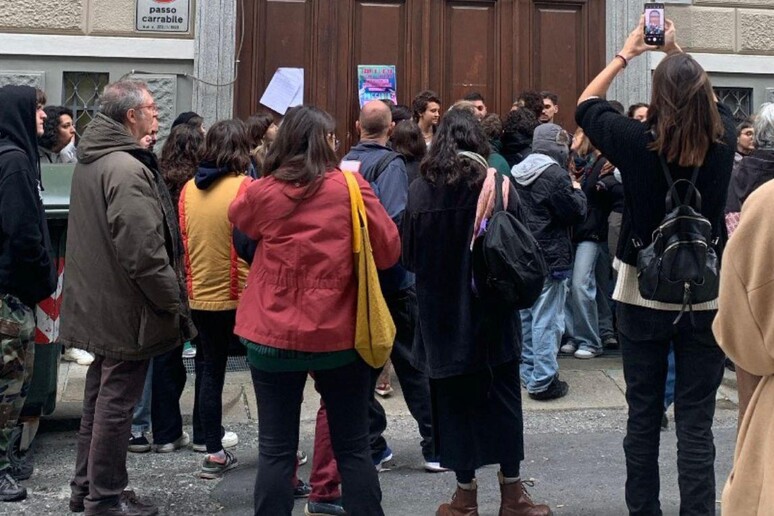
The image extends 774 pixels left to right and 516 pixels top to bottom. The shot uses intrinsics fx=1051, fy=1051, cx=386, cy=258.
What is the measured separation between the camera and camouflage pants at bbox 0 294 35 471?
4.88 m

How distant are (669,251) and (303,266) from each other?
1.35 metres

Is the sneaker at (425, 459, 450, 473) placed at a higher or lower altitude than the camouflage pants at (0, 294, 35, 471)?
lower

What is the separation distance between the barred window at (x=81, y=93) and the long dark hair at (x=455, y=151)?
4448 millimetres

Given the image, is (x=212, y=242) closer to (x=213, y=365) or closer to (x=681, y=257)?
(x=213, y=365)

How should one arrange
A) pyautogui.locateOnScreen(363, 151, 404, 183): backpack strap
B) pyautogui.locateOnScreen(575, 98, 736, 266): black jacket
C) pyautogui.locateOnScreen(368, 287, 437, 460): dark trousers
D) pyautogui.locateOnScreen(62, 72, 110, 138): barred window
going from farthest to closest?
A: pyautogui.locateOnScreen(62, 72, 110, 138): barred window, pyautogui.locateOnScreen(363, 151, 404, 183): backpack strap, pyautogui.locateOnScreen(368, 287, 437, 460): dark trousers, pyautogui.locateOnScreen(575, 98, 736, 266): black jacket

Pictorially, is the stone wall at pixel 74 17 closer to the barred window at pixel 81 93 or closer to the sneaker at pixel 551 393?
the barred window at pixel 81 93

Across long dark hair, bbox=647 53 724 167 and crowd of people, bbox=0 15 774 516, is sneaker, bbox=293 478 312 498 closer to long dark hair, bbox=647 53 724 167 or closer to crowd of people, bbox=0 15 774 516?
crowd of people, bbox=0 15 774 516

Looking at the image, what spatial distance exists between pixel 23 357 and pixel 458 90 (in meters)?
4.89

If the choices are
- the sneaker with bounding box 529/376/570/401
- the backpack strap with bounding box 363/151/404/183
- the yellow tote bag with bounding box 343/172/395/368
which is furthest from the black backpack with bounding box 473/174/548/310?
the sneaker with bounding box 529/376/570/401

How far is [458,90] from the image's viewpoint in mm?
8836

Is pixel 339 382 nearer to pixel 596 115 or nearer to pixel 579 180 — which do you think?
pixel 596 115

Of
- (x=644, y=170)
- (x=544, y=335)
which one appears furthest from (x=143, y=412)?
(x=644, y=170)

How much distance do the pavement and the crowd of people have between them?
14cm

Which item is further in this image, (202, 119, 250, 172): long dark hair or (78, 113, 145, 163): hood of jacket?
(202, 119, 250, 172): long dark hair
